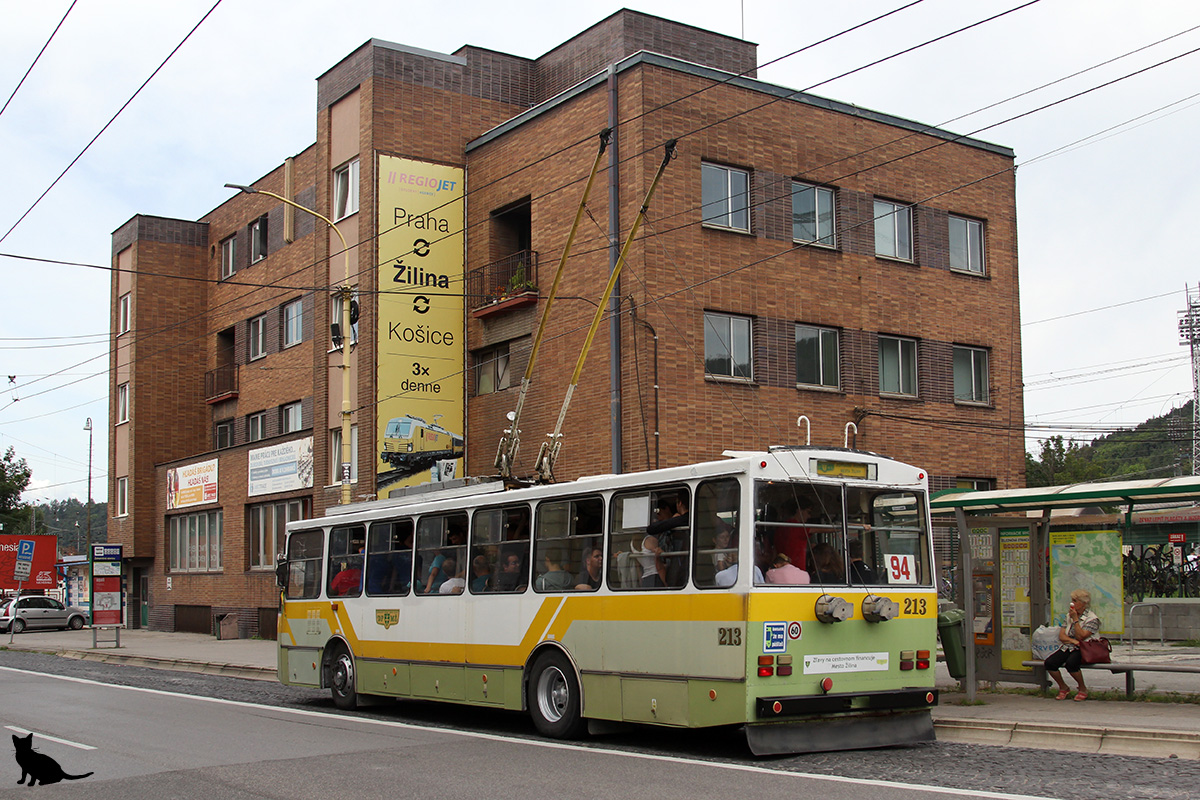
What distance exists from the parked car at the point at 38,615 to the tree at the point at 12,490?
2543 centimetres

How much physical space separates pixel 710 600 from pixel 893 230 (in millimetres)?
18069

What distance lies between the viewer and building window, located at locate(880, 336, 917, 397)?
26500mm

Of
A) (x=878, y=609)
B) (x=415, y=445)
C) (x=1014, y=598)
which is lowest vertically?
(x=1014, y=598)

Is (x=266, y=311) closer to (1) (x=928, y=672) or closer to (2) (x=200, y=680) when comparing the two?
(2) (x=200, y=680)

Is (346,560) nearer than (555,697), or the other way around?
(555,697)

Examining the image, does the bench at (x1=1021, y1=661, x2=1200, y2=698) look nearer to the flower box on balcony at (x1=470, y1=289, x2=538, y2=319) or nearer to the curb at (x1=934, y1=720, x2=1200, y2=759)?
the curb at (x1=934, y1=720, x2=1200, y2=759)

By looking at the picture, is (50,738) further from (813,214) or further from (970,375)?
(970,375)

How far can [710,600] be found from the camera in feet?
34.8

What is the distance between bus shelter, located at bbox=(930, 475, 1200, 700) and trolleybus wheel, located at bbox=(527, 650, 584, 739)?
4673mm

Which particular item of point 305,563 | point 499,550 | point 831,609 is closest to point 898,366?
point 305,563

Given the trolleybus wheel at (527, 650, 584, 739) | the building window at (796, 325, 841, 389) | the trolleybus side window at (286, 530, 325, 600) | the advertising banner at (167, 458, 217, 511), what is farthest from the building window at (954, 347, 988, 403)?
the advertising banner at (167, 458, 217, 511)

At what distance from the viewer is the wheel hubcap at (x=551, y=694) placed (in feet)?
40.8

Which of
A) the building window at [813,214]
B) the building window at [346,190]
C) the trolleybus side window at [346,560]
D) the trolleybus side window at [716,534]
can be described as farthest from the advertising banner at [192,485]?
the trolleybus side window at [716,534]

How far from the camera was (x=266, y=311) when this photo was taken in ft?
124
